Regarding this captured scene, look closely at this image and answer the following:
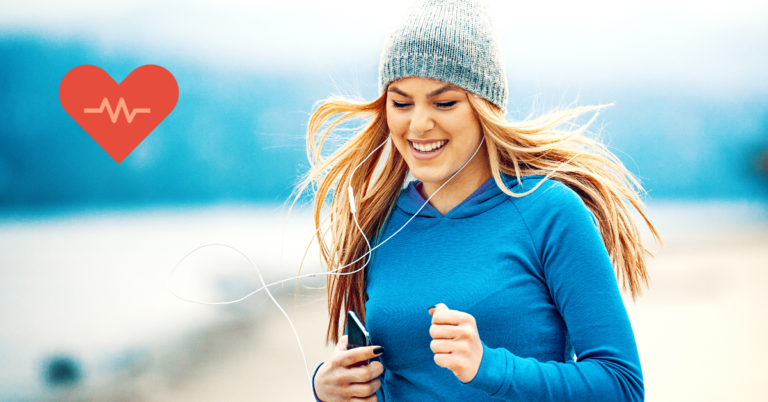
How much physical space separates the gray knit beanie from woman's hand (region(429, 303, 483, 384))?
0.34m

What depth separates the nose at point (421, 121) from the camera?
0.72m

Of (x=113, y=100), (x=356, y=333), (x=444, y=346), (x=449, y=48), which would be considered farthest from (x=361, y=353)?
(x=113, y=100)

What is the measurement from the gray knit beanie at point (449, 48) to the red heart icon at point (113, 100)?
39.8 inches

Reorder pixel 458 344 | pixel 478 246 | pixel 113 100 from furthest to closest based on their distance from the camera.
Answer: pixel 113 100
pixel 478 246
pixel 458 344

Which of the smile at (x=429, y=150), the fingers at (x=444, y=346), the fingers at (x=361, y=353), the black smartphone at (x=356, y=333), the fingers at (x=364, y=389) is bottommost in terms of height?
the fingers at (x=364, y=389)

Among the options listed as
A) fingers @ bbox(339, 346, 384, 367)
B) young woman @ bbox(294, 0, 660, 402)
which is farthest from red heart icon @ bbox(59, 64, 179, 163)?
fingers @ bbox(339, 346, 384, 367)

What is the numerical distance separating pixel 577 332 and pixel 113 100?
1432 mm

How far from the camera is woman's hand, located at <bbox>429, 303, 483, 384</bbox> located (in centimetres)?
57

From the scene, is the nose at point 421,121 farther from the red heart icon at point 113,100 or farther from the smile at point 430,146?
the red heart icon at point 113,100

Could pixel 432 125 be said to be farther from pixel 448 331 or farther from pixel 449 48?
pixel 448 331

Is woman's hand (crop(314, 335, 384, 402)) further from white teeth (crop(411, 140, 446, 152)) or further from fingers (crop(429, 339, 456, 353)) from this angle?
white teeth (crop(411, 140, 446, 152))

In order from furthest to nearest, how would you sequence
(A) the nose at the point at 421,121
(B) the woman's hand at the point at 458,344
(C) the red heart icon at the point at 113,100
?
(C) the red heart icon at the point at 113,100 < (A) the nose at the point at 421,121 < (B) the woman's hand at the point at 458,344

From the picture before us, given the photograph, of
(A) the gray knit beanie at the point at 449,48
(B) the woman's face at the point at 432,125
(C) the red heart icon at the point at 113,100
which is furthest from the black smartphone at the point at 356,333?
(C) the red heart icon at the point at 113,100

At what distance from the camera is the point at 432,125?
723mm
